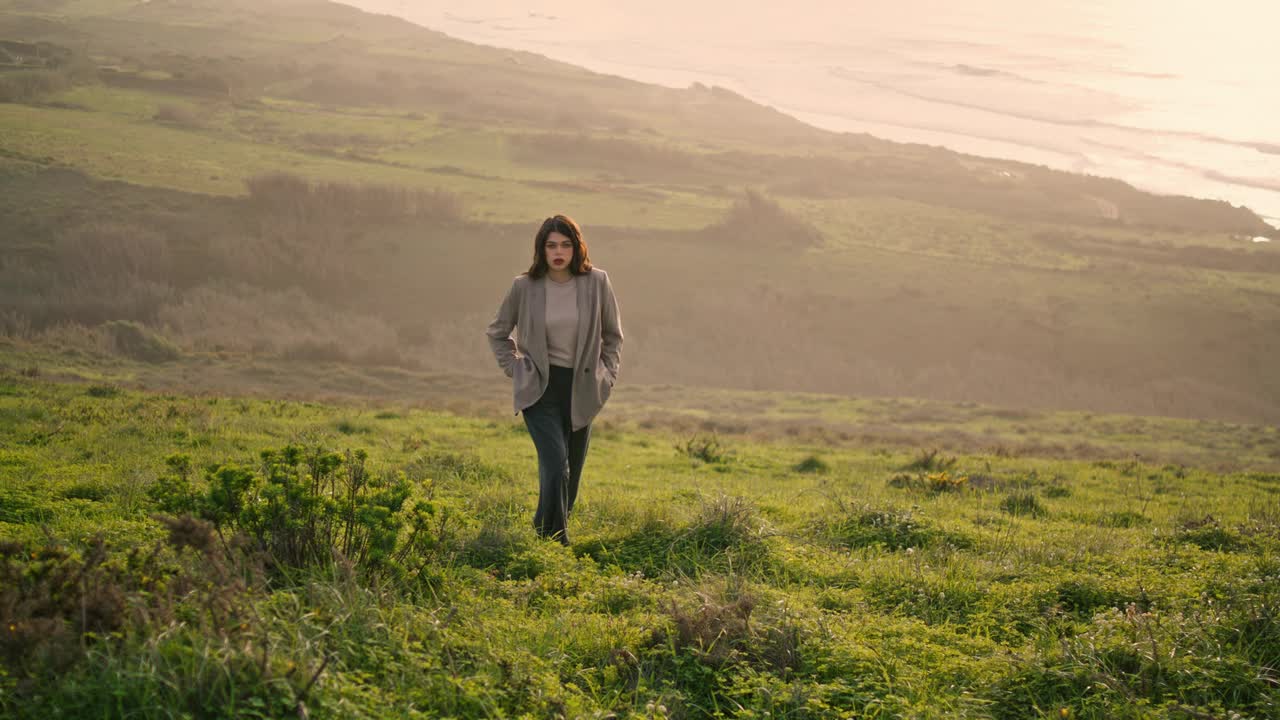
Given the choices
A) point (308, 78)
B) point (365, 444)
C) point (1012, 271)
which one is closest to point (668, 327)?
point (1012, 271)

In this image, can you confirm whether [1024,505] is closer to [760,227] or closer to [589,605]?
[589,605]

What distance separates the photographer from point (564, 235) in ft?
20.8

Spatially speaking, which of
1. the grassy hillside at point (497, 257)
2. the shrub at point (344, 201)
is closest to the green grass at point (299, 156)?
the grassy hillside at point (497, 257)

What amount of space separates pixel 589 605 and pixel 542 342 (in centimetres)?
200

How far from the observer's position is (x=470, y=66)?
5059 inches

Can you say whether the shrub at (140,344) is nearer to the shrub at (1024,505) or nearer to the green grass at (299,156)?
the green grass at (299,156)

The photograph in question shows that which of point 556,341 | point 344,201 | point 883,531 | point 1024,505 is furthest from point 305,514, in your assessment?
point 344,201

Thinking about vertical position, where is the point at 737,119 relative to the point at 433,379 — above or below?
above

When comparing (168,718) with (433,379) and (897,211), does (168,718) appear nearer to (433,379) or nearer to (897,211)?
(433,379)

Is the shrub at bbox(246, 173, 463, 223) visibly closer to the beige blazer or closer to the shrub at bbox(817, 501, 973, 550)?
the shrub at bbox(817, 501, 973, 550)

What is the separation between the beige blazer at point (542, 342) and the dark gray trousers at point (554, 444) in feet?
0.31

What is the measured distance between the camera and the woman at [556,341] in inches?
252

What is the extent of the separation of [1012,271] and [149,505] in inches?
2860

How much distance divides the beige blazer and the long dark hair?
0.09 metres
